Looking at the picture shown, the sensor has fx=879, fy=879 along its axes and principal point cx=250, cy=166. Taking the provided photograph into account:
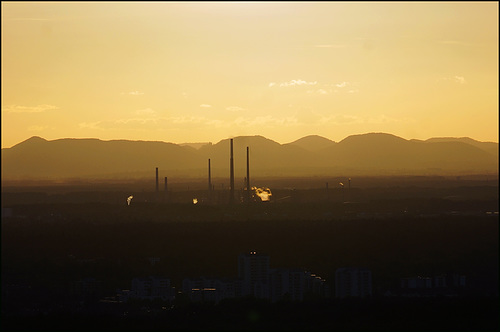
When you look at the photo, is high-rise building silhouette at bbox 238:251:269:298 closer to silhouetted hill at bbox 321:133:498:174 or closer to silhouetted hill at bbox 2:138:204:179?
silhouetted hill at bbox 2:138:204:179

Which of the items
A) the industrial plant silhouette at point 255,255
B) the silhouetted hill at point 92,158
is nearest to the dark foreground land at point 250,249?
the industrial plant silhouette at point 255,255

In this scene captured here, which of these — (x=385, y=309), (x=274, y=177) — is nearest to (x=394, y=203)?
(x=274, y=177)

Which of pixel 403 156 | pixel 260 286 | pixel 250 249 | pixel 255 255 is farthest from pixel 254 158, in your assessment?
pixel 260 286

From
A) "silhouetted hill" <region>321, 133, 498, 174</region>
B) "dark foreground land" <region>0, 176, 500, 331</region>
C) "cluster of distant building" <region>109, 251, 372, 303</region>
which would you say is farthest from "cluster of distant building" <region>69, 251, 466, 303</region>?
"silhouetted hill" <region>321, 133, 498, 174</region>

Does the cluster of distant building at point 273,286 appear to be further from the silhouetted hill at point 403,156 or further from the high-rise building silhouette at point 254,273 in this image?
the silhouetted hill at point 403,156

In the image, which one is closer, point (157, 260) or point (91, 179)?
point (157, 260)

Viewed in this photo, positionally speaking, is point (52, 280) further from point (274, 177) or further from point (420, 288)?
point (274, 177)
